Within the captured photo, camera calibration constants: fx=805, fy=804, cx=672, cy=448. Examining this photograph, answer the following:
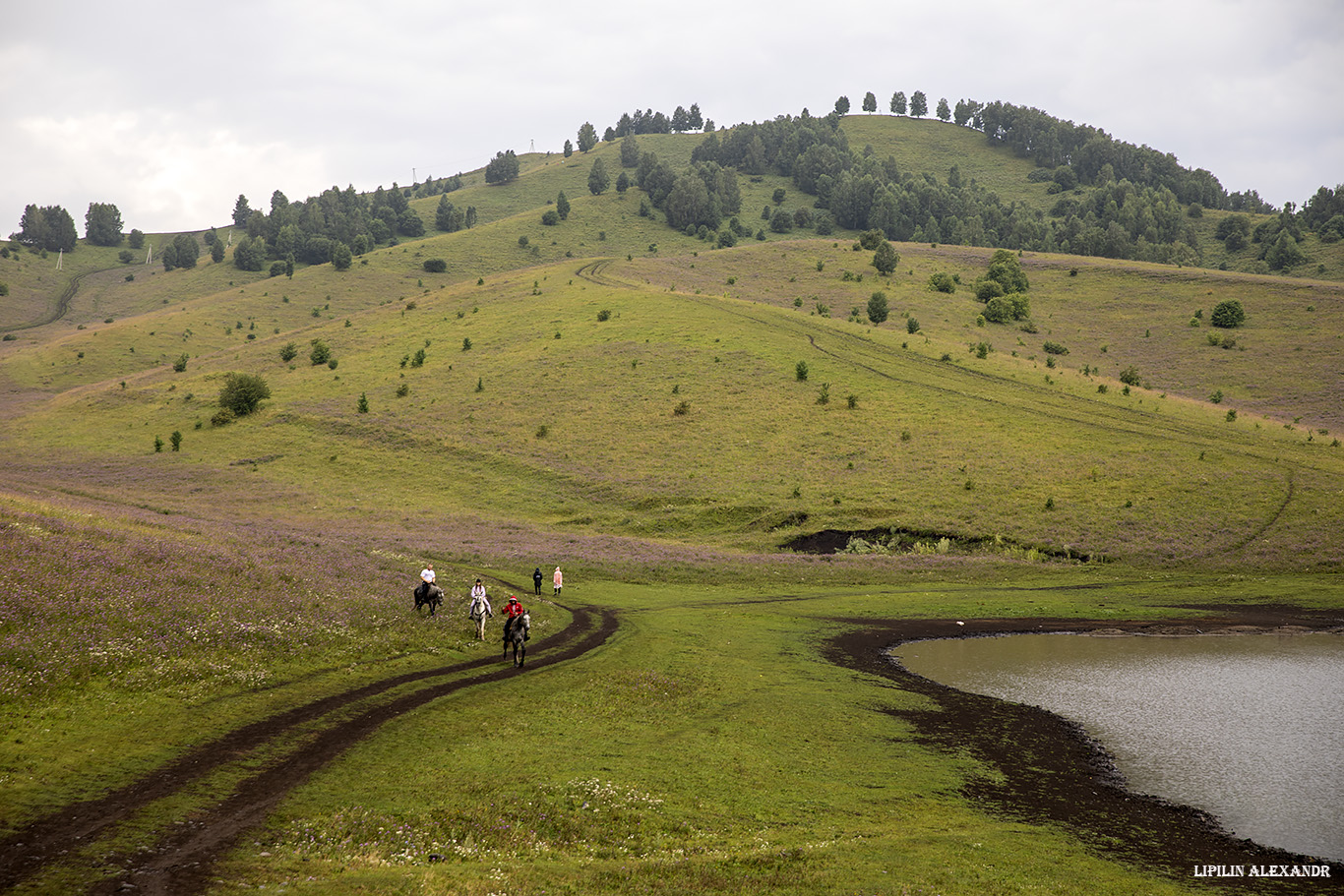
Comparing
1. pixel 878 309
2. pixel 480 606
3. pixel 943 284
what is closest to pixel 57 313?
pixel 878 309

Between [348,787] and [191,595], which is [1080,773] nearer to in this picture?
[348,787]

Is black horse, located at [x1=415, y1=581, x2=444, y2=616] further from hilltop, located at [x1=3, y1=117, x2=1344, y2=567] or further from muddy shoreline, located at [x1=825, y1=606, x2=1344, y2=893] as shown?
hilltop, located at [x1=3, y1=117, x2=1344, y2=567]

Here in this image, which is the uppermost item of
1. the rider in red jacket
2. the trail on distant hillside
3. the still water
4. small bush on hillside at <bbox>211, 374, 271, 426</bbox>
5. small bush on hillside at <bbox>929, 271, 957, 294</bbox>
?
small bush on hillside at <bbox>929, 271, 957, 294</bbox>

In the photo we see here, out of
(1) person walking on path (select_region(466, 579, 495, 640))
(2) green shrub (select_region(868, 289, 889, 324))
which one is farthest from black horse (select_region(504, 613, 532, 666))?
(2) green shrub (select_region(868, 289, 889, 324))

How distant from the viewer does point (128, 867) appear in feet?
45.5

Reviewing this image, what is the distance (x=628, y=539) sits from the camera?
210 ft

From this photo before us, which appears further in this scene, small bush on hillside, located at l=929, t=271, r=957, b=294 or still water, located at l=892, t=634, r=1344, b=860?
small bush on hillside, located at l=929, t=271, r=957, b=294

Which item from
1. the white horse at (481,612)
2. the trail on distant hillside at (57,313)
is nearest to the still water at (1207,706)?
the white horse at (481,612)

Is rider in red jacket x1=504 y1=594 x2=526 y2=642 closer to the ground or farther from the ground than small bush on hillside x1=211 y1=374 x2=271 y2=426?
closer to the ground

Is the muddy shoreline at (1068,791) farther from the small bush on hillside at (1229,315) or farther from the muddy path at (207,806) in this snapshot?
the small bush on hillside at (1229,315)

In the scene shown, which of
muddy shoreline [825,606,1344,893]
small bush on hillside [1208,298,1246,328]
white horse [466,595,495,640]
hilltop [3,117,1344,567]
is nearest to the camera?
muddy shoreline [825,606,1344,893]

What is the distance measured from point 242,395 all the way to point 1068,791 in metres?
98.8

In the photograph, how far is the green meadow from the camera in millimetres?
17422

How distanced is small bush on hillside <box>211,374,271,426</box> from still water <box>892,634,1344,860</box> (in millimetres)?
86437
